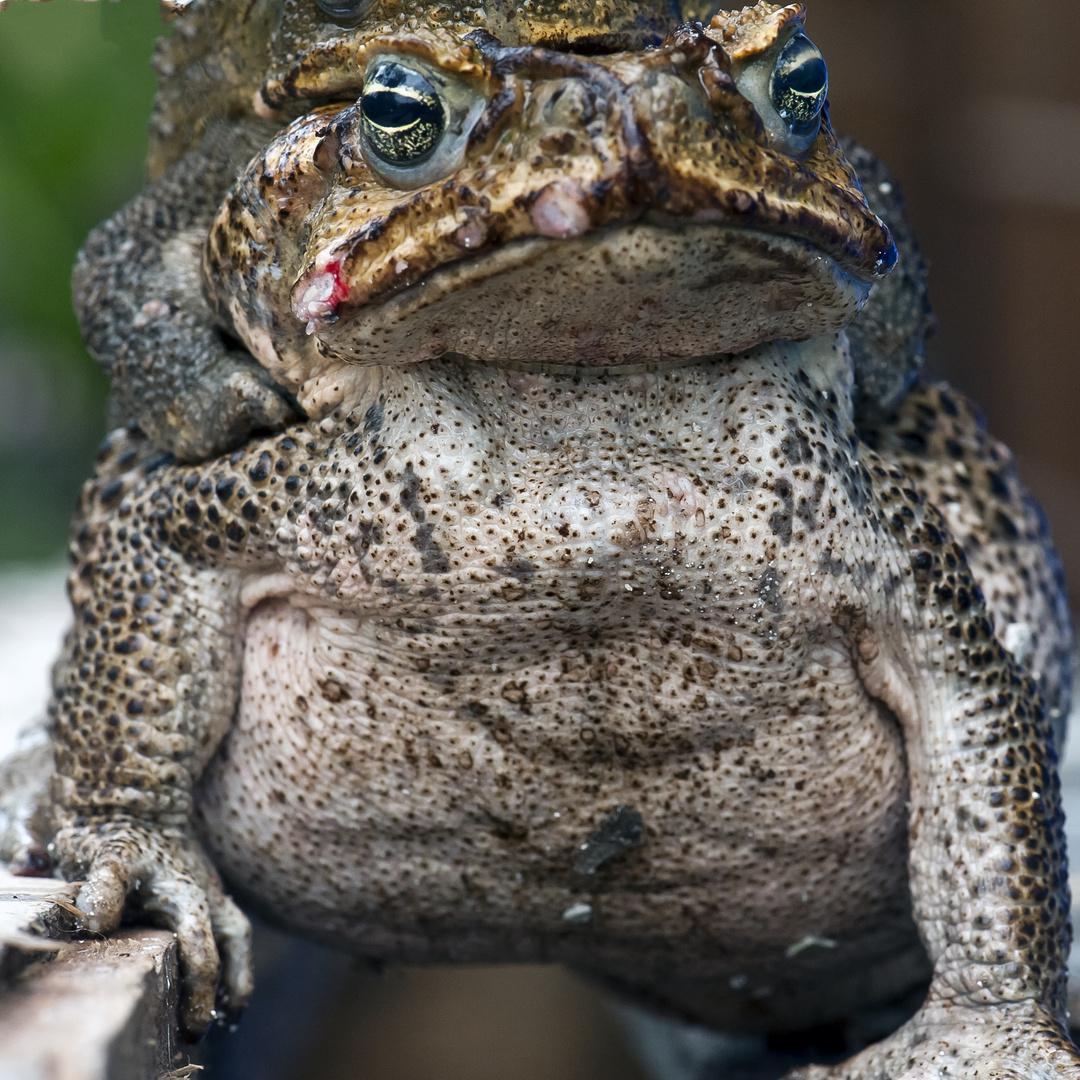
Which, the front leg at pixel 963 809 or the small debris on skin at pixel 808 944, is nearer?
the front leg at pixel 963 809

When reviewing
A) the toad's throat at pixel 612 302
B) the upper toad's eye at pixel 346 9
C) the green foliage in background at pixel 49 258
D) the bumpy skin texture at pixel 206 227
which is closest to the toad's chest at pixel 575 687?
the toad's throat at pixel 612 302

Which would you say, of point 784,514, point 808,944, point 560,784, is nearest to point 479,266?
point 784,514

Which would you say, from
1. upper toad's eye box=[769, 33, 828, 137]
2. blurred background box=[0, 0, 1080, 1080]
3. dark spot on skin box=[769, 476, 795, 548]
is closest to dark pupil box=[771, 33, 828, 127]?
upper toad's eye box=[769, 33, 828, 137]

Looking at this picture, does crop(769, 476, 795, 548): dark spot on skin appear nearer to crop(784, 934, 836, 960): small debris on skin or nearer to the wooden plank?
crop(784, 934, 836, 960): small debris on skin

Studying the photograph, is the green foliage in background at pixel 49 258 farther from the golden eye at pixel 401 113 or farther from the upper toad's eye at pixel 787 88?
the upper toad's eye at pixel 787 88

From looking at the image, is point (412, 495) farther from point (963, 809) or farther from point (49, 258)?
point (49, 258)

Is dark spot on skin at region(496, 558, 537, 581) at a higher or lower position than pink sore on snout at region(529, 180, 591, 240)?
lower
